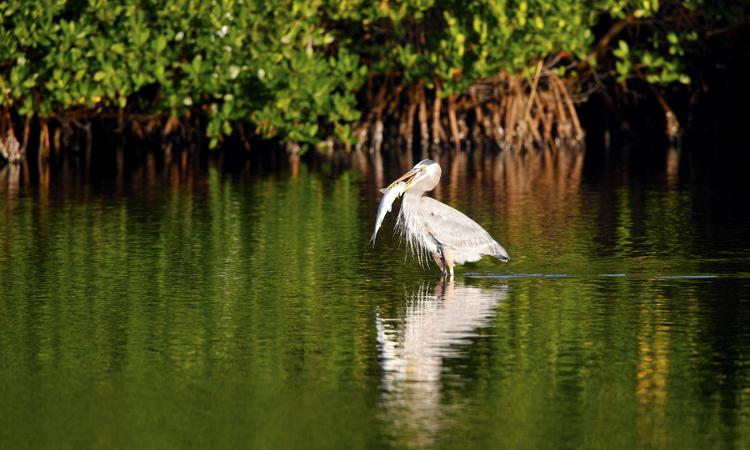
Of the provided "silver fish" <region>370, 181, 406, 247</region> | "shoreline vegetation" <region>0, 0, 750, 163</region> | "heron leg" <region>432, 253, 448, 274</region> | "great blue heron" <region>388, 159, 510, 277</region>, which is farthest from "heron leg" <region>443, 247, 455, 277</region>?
"shoreline vegetation" <region>0, 0, 750, 163</region>

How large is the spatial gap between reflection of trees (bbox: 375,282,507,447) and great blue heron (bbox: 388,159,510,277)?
0.27m

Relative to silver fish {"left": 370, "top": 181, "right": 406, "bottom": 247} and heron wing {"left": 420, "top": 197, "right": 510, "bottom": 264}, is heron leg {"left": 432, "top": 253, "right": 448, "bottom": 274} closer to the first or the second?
heron wing {"left": 420, "top": 197, "right": 510, "bottom": 264}

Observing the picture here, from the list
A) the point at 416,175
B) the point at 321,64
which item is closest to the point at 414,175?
the point at 416,175

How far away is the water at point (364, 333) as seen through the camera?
5.21 meters

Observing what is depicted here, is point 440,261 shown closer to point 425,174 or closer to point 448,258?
point 448,258

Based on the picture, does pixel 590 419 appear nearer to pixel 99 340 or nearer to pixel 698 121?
pixel 99 340

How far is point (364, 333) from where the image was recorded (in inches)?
278

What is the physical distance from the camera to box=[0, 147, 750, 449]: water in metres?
5.21

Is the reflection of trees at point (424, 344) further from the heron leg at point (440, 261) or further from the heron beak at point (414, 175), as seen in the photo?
the heron beak at point (414, 175)

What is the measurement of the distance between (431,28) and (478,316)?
58.7ft

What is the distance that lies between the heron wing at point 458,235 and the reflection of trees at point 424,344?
0.28 m

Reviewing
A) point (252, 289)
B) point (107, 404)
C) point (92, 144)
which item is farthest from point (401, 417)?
point (92, 144)

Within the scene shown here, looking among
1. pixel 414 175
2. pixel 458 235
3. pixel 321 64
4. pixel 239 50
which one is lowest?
pixel 458 235

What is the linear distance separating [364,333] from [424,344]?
455 mm
